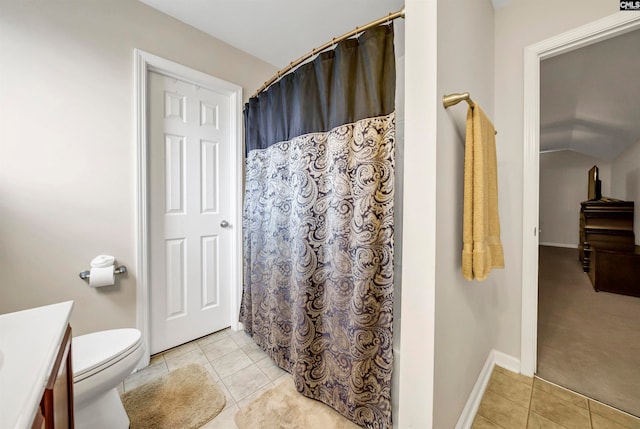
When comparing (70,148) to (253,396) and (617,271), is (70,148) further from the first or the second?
(617,271)

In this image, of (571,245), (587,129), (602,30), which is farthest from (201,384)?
(571,245)

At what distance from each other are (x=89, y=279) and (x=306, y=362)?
51.8 inches

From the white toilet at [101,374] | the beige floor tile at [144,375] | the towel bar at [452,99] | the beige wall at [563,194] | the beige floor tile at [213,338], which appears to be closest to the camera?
the towel bar at [452,99]

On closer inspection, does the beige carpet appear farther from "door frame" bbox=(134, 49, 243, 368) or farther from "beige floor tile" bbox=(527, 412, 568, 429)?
"door frame" bbox=(134, 49, 243, 368)

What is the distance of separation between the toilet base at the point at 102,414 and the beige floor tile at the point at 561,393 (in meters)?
2.21

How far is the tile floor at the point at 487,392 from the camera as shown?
1127 millimetres

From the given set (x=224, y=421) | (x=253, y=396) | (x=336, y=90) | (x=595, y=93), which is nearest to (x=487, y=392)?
(x=253, y=396)

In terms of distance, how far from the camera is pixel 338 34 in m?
1.75

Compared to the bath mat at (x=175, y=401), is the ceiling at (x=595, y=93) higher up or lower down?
higher up

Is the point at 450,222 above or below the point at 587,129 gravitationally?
below

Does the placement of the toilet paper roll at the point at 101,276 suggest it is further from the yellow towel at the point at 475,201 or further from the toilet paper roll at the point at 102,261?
the yellow towel at the point at 475,201

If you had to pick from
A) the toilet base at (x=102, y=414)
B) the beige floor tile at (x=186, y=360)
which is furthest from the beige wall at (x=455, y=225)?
the beige floor tile at (x=186, y=360)

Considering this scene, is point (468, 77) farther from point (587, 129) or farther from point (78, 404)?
point (587, 129)

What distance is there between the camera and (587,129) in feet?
11.1
